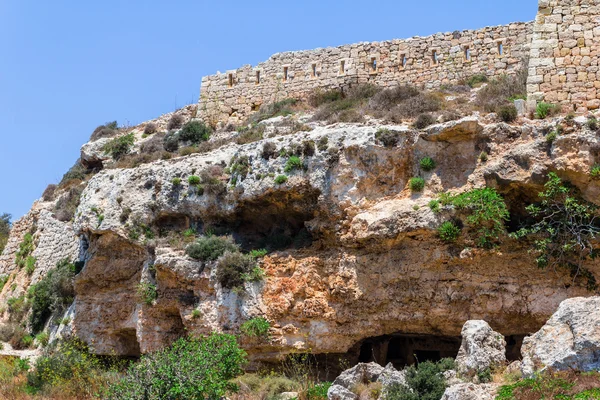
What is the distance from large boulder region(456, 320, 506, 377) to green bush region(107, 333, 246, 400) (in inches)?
196

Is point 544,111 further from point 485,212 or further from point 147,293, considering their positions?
point 147,293

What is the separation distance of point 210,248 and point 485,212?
6907 mm

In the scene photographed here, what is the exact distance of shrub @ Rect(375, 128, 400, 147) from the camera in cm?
1931

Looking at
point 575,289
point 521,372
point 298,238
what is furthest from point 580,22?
point 521,372

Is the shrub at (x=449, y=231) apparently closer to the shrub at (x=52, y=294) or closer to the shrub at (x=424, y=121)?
the shrub at (x=424, y=121)

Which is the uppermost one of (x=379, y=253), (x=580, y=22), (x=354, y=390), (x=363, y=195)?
(x=580, y=22)

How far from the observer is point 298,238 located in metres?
20.5

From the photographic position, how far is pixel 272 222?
70.0 feet

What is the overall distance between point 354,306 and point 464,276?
267 cm

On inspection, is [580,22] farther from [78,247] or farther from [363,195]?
[78,247]

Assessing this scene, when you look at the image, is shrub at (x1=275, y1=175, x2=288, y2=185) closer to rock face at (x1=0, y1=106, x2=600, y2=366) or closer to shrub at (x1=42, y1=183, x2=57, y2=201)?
rock face at (x1=0, y1=106, x2=600, y2=366)

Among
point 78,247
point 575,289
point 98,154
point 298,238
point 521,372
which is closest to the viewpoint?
point 521,372

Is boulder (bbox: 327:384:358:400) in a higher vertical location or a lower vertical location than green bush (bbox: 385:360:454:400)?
lower

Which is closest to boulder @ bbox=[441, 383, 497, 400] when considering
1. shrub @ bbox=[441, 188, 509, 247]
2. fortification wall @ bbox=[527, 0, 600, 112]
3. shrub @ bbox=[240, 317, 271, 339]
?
shrub @ bbox=[441, 188, 509, 247]
